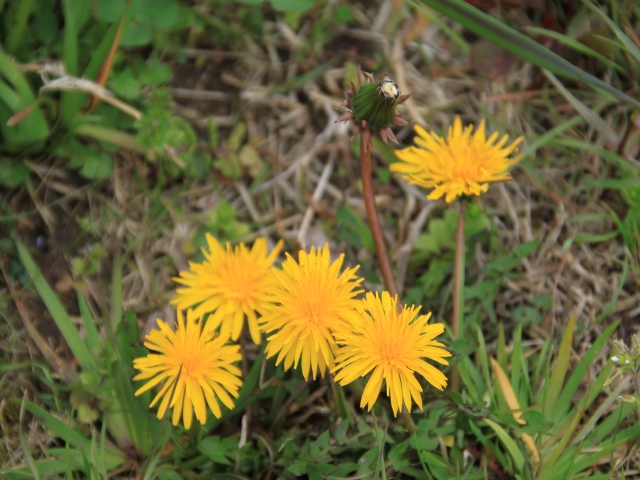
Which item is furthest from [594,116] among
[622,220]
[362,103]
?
[362,103]

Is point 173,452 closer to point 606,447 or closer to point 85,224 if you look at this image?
point 85,224

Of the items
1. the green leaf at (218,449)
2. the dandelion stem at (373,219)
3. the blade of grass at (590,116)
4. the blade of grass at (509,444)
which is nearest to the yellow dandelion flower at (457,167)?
the dandelion stem at (373,219)

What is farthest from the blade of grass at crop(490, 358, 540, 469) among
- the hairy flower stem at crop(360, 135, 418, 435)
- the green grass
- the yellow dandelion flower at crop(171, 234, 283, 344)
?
the yellow dandelion flower at crop(171, 234, 283, 344)

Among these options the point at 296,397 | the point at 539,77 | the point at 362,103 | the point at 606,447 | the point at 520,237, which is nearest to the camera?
the point at 362,103

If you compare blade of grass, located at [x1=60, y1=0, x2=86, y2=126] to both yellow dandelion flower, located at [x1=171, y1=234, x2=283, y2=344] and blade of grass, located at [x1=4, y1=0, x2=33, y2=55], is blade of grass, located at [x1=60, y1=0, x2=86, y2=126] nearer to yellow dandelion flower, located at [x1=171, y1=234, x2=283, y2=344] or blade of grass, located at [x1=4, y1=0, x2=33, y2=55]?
blade of grass, located at [x1=4, y1=0, x2=33, y2=55]

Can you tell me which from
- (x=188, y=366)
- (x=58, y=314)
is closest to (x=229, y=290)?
(x=188, y=366)

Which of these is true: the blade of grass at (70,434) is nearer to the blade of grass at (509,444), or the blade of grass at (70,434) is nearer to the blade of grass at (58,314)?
the blade of grass at (58,314)
